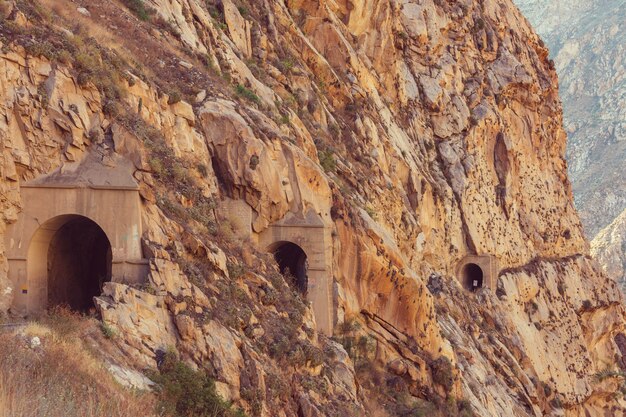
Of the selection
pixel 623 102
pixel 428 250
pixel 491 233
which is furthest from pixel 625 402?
pixel 623 102

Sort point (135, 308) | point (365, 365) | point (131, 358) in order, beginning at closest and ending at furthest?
point (131, 358)
point (135, 308)
point (365, 365)

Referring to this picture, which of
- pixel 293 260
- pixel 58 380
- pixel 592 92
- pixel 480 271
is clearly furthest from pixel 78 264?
pixel 592 92

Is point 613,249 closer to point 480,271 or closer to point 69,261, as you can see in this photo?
point 480,271

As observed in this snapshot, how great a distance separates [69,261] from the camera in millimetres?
18250

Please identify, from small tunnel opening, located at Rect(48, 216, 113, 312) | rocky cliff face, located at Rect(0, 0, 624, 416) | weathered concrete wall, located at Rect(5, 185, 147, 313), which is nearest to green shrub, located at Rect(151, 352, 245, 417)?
rocky cliff face, located at Rect(0, 0, 624, 416)

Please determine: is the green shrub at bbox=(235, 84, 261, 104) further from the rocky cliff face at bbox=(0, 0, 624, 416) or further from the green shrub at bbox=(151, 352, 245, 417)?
the green shrub at bbox=(151, 352, 245, 417)

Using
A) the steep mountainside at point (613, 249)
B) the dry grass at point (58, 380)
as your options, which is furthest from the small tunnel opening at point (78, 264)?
the steep mountainside at point (613, 249)

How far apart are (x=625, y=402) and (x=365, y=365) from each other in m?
31.7

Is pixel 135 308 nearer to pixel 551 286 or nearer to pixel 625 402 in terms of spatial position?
pixel 551 286

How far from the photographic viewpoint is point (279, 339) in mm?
17250

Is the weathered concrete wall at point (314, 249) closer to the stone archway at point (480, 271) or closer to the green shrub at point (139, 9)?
the green shrub at point (139, 9)

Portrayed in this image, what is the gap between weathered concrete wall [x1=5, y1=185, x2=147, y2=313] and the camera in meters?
15.8

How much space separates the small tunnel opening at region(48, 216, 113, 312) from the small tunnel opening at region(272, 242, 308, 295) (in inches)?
231

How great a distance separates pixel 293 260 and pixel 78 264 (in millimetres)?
8319
